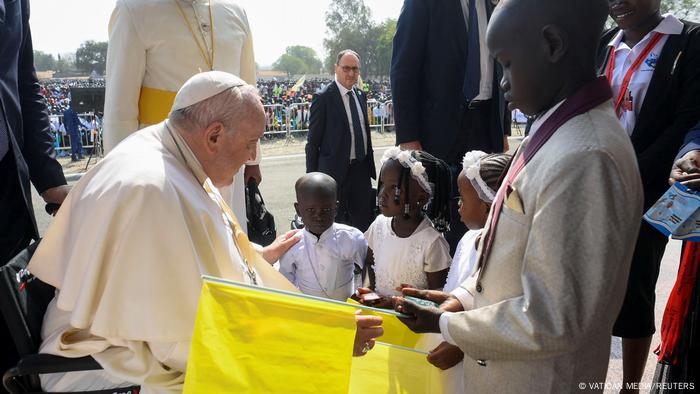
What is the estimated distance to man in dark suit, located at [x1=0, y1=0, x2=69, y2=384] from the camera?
2.66 meters

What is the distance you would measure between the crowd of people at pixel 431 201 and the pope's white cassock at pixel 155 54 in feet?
0.04

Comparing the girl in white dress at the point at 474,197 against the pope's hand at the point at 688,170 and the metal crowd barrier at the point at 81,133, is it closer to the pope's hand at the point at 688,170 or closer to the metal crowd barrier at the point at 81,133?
the pope's hand at the point at 688,170

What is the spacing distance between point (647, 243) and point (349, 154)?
12.4 feet

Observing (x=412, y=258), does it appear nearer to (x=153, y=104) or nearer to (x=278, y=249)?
(x=278, y=249)

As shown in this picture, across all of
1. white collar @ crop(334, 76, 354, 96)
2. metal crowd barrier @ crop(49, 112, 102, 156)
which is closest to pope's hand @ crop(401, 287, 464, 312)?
white collar @ crop(334, 76, 354, 96)

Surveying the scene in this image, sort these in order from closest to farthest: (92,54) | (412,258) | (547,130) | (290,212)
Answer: (547,130) → (412,258) → (290,212) → (92,54)

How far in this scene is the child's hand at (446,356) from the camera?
2.01 m

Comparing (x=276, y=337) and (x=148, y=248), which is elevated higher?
(x=148, y=248)

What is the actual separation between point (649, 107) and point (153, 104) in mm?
2776

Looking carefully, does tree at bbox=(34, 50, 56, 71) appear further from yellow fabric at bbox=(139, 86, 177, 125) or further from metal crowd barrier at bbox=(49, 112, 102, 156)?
yellow fabric at bbox=(139, 86, 177, 125)

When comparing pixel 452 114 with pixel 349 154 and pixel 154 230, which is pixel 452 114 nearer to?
pixel 154 230

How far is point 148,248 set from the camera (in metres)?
1.96

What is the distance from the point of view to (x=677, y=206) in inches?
89.6

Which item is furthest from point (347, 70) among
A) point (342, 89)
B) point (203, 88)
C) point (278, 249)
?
point (203, 88)
